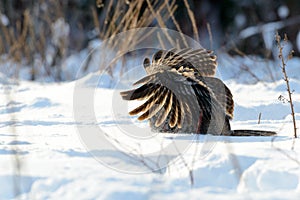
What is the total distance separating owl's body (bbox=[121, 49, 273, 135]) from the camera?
3.26 meters

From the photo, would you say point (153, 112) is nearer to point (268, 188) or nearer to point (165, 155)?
point (165, 155)

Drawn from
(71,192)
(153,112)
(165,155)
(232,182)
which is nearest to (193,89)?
(153,112)

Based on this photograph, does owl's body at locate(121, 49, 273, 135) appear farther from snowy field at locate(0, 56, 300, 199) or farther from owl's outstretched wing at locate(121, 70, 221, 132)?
snowy field at locate(0, 56, 300, 199)

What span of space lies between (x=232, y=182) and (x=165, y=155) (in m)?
0.41

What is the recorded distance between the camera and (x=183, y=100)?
3268 millimetres

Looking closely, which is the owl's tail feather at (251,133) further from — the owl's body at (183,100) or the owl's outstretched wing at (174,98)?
the owl's outstretched wing at (174,98)

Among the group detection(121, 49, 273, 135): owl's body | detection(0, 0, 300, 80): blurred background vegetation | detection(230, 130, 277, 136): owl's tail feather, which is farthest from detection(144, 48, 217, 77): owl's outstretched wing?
detection(0, 0, 300, 80): blurred background vegetation

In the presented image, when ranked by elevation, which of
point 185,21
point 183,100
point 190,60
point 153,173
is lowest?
point 153,173

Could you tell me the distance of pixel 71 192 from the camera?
7.77 feet

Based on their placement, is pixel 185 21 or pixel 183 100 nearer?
pixel 183 100

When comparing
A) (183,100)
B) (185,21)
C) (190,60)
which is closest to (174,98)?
(183,100)

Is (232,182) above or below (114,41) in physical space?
below

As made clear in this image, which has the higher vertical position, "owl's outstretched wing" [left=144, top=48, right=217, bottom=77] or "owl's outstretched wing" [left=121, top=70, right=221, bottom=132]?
"owl's outstretched wing" [left=144, top=48, right=217, bottom=77]

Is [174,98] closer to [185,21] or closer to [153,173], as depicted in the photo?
[153,173]
